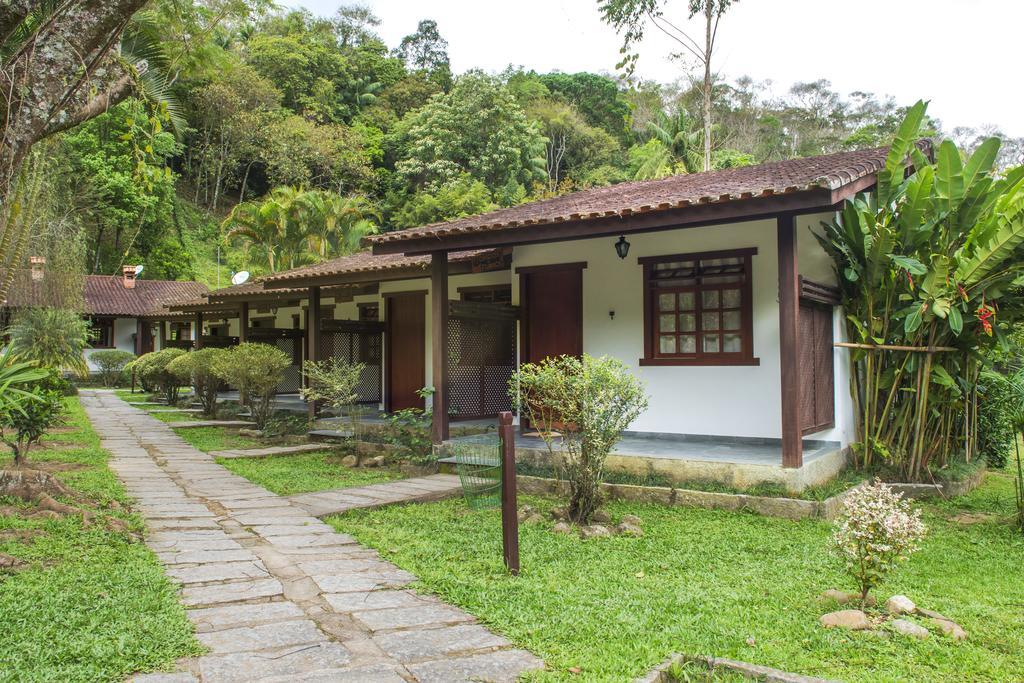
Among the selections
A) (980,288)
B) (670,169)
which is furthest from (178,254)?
(980,288)

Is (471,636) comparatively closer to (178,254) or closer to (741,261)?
(741,261)

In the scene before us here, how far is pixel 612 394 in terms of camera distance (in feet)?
19.0

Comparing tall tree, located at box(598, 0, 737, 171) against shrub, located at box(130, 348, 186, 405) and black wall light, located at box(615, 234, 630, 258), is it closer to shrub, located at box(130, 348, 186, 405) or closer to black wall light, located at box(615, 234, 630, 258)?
black wall light, located at box(615, 234, 630, 258)

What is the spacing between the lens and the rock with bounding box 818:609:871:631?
3.67 m

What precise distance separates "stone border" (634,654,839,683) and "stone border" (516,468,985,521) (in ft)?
10.6

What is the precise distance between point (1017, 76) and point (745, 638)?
2950 centimetres

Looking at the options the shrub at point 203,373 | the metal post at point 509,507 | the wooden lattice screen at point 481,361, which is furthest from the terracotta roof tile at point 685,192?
the shrub at point 203,373

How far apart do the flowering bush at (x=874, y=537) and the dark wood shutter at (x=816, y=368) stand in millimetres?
2977

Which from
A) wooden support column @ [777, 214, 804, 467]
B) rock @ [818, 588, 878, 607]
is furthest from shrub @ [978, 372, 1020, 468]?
rock @ [818, 588, 878, 607]

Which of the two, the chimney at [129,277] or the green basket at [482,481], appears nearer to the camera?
the green basket at [482,481]

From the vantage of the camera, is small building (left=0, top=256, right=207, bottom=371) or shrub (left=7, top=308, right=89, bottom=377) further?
small building (left=0, top=256, right=207, bottom=371)

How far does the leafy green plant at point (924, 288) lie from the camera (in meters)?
6.79

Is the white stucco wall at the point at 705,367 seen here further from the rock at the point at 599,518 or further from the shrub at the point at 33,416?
the shrub at the point at 33,416

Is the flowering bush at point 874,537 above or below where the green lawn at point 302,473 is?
above
